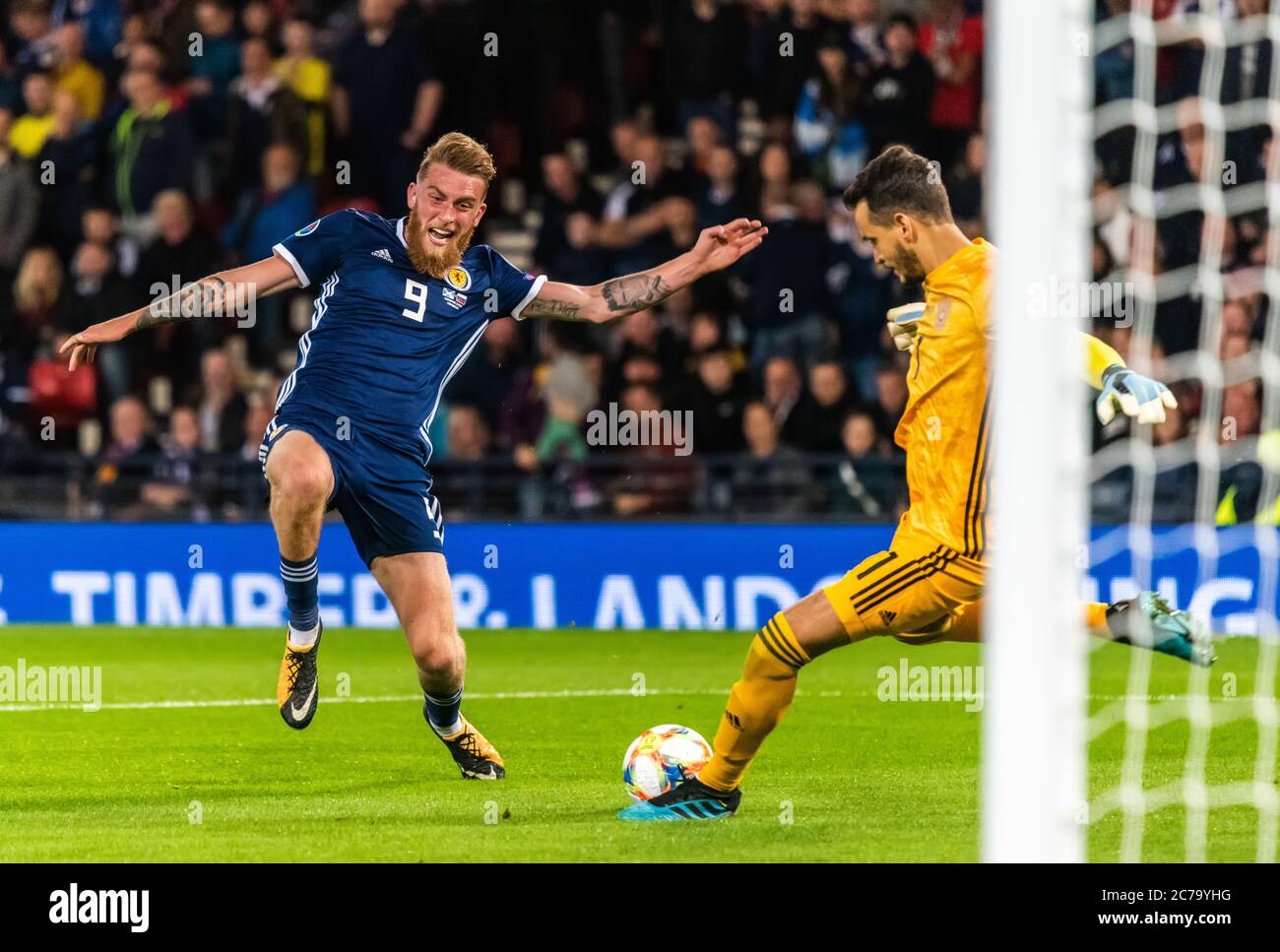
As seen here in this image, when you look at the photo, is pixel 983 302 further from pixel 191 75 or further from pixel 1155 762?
pixel 191 75

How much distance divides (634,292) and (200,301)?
5.18 feet

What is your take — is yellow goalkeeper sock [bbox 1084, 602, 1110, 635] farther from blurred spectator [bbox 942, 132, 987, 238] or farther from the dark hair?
blurred spectator [bbox 942, 132, 987, 238]

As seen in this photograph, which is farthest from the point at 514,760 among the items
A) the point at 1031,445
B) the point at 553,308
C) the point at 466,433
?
the point at 466,433

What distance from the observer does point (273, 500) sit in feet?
24.6

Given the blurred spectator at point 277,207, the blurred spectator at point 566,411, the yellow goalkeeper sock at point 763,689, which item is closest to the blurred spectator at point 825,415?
the blurred spectator at point 566,411

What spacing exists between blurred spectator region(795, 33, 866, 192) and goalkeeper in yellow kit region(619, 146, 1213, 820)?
803cm

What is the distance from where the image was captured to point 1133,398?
577 cm

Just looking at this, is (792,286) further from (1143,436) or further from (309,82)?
(309,82)

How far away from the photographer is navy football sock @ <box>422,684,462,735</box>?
7.59 metres

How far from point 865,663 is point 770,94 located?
4.77 meters

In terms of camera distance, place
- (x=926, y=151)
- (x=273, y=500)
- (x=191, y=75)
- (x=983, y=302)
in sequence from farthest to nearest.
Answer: (x=191, y=75)
(x=926, y=151)
(x=273, y=500)
(x=983, y=302)

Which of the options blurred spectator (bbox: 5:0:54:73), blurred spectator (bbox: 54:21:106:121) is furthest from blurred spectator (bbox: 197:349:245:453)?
blurred spectator (bbox: 5:0:54:73)

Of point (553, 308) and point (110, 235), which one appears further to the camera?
A: point (110, 235)
